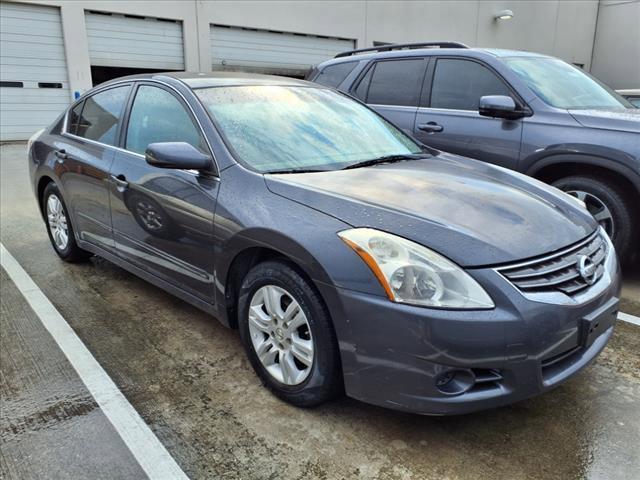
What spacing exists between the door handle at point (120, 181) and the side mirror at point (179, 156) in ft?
2.26

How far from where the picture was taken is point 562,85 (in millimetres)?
4754

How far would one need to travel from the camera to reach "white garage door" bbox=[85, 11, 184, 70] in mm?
13422

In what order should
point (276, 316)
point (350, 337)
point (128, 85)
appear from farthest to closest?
point (128, 85) < point (276, 316) < point (350, 337)

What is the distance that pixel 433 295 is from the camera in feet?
6.81

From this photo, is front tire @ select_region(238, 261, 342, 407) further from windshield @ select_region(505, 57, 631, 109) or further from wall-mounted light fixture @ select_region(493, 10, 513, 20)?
wall-mounted light fixture @ select_region(493, 10, 513, 20)

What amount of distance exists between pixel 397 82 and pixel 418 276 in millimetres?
3750

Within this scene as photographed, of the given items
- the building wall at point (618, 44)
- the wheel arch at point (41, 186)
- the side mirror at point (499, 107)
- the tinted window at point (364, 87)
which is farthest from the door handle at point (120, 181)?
the building wall at point (618, 44)

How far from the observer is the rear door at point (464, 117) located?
4.52 meters

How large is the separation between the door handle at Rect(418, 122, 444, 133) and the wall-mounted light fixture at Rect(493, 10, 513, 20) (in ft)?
60.1

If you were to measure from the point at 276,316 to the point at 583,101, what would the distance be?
357 centimetres

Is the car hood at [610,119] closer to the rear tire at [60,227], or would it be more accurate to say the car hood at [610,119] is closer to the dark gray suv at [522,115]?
the dark gray suv at [522,115]

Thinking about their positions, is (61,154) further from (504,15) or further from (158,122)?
(504,15)

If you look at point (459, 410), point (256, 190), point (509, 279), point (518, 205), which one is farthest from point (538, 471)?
point (256, 190)

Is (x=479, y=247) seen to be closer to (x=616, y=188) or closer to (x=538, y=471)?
(x=538, y=471)
